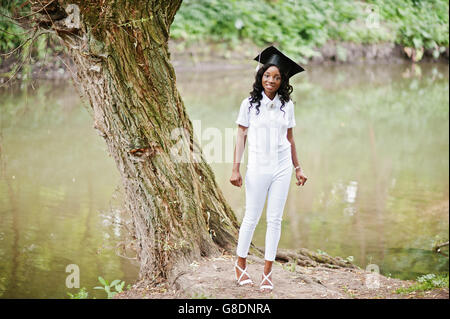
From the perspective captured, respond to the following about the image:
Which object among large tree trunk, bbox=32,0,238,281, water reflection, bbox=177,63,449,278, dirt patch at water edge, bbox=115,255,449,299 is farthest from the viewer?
water reflection, bbox=177,63,449,278

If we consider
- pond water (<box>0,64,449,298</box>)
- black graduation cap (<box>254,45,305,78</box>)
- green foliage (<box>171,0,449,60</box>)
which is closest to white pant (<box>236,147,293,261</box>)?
black graduation cap (<box>254,45,305,78</box>)

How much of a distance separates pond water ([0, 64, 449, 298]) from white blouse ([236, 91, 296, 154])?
77.0 inches

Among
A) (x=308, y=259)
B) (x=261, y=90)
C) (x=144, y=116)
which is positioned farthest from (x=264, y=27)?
(x=261, y=90)

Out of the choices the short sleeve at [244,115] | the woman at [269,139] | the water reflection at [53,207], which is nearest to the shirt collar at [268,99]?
the woman at [269,139]

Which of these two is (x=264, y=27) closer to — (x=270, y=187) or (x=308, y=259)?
(x=308, y=259)

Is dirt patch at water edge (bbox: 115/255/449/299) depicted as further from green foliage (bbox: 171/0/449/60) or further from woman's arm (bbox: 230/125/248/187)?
green foliage (bbox: 171/0/449/60)

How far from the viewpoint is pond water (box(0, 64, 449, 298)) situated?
6.01m

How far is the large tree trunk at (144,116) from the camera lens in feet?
13.2

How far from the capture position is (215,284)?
3943 mm

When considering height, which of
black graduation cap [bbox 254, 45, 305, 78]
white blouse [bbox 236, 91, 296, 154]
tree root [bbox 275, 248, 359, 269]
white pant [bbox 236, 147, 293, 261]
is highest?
black graduation cap [bbox 254, 45, 305, 78]

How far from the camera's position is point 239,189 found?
851 centimetres

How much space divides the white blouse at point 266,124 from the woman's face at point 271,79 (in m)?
0.07

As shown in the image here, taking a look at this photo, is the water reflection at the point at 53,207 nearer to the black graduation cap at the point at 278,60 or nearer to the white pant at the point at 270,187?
the white pant at the point at 270,187

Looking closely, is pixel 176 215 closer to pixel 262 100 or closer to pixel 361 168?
pixel 262 100
